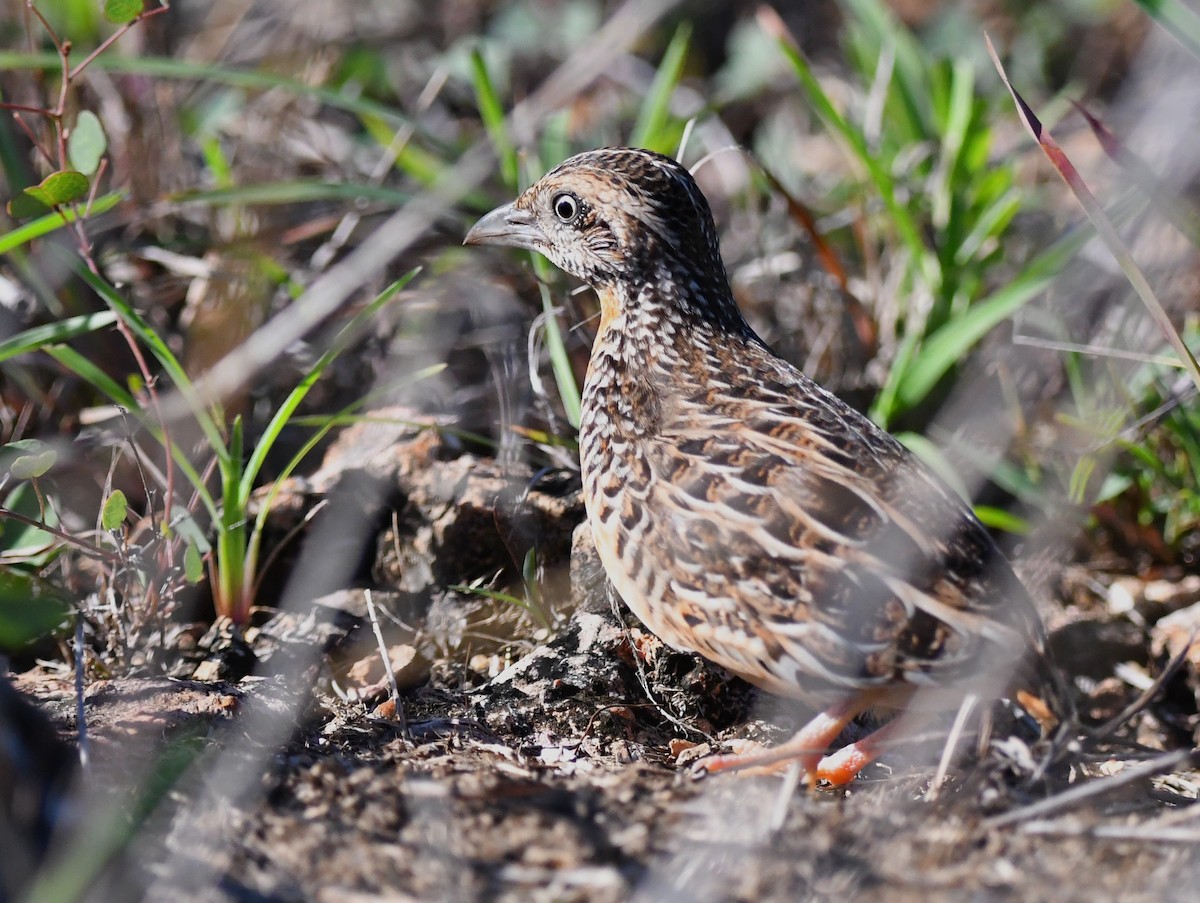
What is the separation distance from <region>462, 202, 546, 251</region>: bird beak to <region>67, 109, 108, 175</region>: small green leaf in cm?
119

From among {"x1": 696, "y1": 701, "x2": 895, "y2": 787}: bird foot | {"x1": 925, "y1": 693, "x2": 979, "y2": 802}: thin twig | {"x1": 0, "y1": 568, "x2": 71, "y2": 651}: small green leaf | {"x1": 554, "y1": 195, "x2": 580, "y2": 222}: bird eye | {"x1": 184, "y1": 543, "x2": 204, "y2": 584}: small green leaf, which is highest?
{"x1": 554, "y1": 195, "x2": 580, "y2": 222}: bird eye

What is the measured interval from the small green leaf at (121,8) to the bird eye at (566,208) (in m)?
1.36

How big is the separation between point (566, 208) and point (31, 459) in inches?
70.0

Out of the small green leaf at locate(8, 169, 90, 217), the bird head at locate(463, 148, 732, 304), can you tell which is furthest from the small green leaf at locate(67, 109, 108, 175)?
the bird head at locate(463, 148, 732, 304)

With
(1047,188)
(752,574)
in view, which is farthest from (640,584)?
(1047,188)

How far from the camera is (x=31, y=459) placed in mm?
3264

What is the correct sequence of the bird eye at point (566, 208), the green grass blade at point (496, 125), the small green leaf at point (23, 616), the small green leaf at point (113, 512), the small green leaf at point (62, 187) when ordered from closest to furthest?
the small green leaf at point (23, 616) → the small green leaf at point (113, 512) → the small green leaf at point (62, 187) → the bird eye at point (566, 208) → the green grass blade at point (496, 125)

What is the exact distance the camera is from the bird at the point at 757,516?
10.1 ft

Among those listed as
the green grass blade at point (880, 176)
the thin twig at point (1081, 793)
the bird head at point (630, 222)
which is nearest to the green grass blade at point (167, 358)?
the bird head at point (630, 222)

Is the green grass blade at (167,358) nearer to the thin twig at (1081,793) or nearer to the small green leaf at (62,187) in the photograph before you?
the small green leaf at (62,187)

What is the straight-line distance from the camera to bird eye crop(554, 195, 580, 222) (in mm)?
4023

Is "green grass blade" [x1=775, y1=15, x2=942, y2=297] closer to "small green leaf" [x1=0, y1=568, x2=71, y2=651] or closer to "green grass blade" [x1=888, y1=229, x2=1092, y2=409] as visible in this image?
"green grass blade" [x1=888, y1=229, x2=1092, y2=409]

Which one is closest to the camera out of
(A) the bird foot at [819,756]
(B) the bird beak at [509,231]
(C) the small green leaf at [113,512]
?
(A) the bird foot at [819,756]

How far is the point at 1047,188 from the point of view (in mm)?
6797
